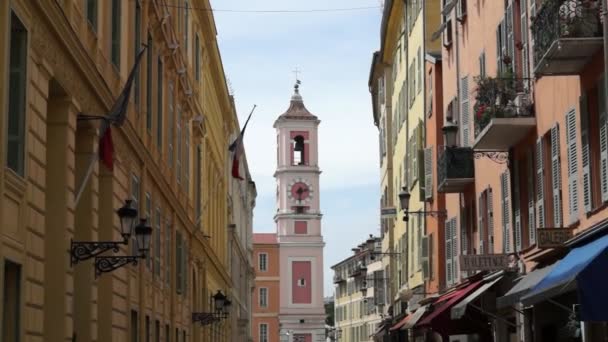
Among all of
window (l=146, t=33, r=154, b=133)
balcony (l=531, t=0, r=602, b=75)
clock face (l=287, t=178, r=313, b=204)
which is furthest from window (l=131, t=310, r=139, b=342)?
clock face (l=287, t=178, r=313, b=204)

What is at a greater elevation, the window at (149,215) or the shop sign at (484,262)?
the window at (149,215)

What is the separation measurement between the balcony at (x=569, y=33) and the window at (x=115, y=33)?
734cm

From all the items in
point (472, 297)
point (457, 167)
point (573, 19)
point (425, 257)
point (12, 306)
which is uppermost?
point (457, 167)

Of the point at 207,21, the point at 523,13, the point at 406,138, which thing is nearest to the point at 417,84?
the point at 406,138

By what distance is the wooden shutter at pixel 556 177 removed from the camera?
1978 cm

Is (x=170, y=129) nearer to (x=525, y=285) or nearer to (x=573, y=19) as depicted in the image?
(x=525, y=285)

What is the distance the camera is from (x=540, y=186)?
21.2 metres

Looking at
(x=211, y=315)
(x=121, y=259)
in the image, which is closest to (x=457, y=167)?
(x=121, y=259)

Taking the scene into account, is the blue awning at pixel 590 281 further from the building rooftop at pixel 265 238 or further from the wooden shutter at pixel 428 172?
the building rooftop at pixel 265 238

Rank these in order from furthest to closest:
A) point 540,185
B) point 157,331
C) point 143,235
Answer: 1. point 157,331
2. point 540,185
3. point 143,235

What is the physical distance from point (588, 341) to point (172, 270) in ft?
48.4

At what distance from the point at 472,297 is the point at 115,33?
8.71m

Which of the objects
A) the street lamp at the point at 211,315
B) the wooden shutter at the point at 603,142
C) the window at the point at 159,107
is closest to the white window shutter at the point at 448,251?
the window at the point at 159,107

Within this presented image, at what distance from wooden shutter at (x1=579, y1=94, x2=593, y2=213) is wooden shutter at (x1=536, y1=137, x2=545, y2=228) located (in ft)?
10.1
